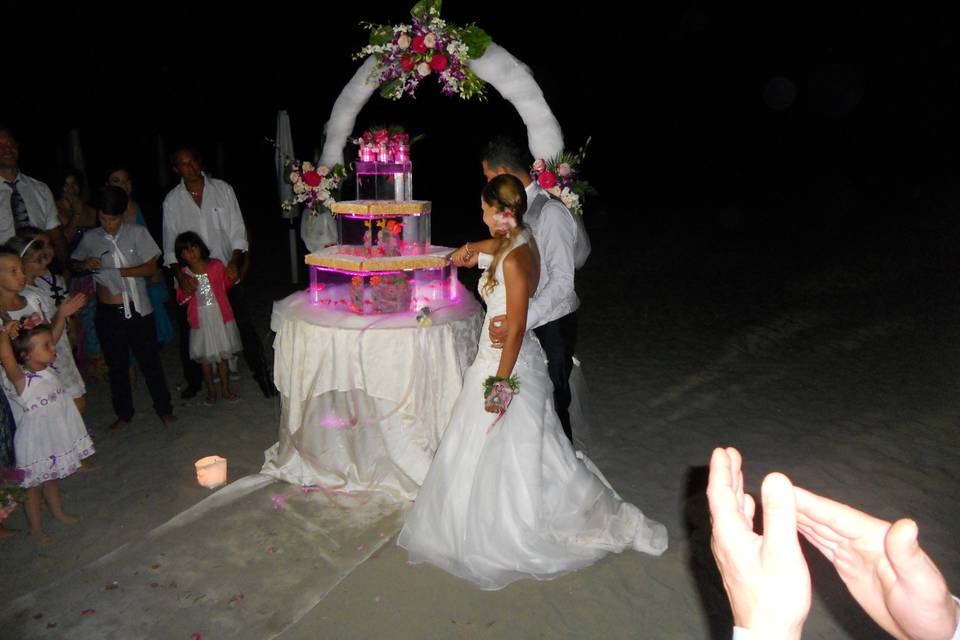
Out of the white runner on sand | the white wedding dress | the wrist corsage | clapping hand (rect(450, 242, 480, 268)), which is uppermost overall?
clapping hand (rect(450, 242, 480, 268))

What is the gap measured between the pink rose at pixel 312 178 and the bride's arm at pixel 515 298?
7.78 feet

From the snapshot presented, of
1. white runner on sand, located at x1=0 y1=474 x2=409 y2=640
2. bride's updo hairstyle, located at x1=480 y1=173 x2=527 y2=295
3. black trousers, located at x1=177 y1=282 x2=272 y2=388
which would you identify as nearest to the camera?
white runner on sand, located at x1=0 y1=474 x2=409 y2=640

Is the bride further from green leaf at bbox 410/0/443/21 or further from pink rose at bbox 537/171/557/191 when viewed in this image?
green leaf at bbox 410/0/443/21

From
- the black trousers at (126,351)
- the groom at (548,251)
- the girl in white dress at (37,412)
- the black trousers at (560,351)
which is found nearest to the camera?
the girl in white dress at (37,412)

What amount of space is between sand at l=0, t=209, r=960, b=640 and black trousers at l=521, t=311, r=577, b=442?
0.83 m

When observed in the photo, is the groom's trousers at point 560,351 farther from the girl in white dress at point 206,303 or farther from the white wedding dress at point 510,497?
the girl in white dress at point 206,303

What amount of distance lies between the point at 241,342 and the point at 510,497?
3.84 meters

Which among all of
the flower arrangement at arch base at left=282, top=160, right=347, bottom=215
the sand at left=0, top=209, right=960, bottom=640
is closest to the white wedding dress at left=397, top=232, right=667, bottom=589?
the sand at left=0, top=209, right=960, bottom=640

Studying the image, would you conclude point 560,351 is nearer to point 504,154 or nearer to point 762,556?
point 504,154

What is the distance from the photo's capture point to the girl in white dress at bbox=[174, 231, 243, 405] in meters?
6.03

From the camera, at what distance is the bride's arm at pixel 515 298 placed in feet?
11.7

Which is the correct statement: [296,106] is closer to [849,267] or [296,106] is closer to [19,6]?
[19,6]

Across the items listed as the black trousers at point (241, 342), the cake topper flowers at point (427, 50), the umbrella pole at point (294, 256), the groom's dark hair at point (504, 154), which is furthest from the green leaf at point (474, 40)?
the umbrella pole at point (294, 256)

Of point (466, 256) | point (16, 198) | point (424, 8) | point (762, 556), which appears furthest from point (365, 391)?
point (762, 556)
